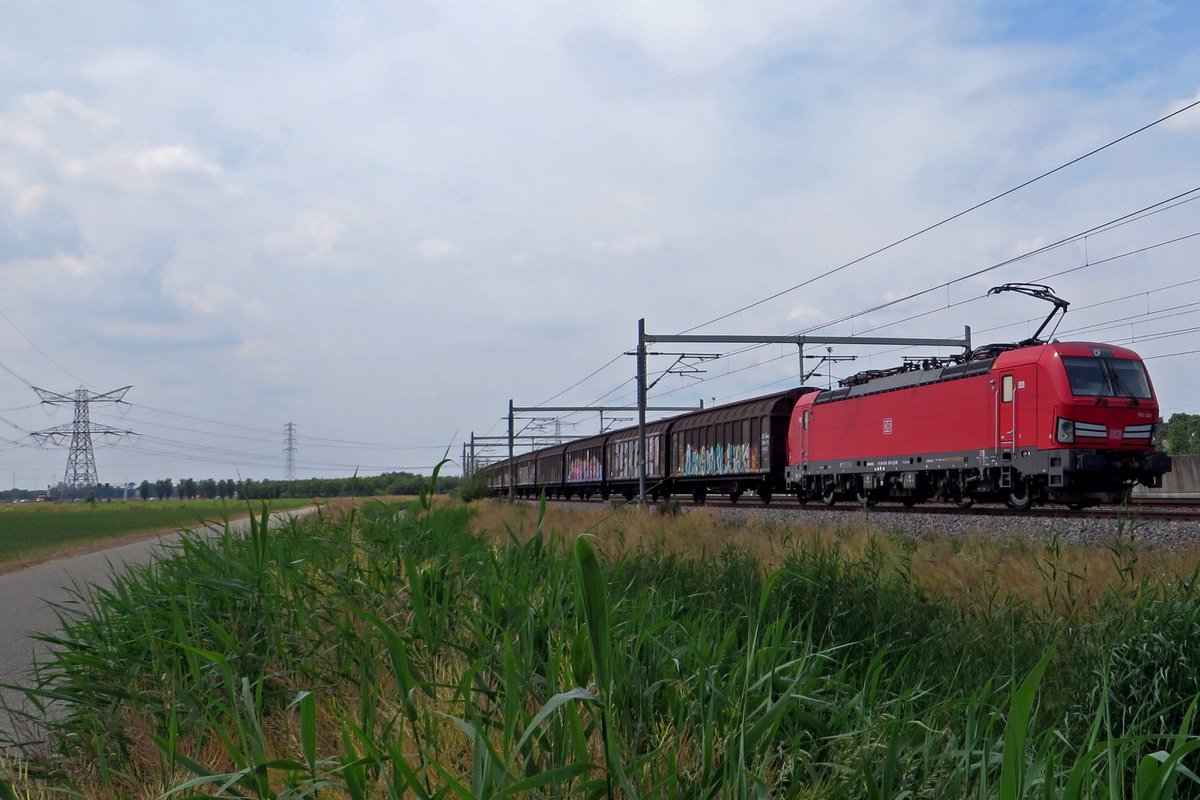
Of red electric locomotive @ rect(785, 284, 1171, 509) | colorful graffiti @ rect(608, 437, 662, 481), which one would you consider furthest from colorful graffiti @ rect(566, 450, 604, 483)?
red electric locomotive @ rect(785, 284, 1171, 509)

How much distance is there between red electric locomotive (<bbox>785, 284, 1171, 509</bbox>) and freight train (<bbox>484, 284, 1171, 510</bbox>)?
0.03 m

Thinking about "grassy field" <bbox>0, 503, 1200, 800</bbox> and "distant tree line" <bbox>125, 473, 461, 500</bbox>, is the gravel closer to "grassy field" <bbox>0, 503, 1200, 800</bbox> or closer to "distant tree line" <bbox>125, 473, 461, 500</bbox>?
"grassy field" <bbox>0, 503, 1200, 800</bbox>

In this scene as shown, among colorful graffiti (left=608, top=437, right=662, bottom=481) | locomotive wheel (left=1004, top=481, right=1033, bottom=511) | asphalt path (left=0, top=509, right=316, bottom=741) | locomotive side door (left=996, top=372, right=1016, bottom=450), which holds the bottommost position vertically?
asphalt path (left=0, top=509, right=316, bottom=741)

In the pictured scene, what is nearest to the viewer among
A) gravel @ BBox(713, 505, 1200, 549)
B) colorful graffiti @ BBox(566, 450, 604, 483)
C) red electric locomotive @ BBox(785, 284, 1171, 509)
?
gravel @ BBox(713, 505, 1200, 549)

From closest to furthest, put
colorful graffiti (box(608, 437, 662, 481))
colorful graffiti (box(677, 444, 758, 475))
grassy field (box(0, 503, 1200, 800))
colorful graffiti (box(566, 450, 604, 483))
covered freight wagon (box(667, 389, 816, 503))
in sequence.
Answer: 1. grassy field (box(0, 503, 1200, 800))
2. covered freight wagon (box(667, 389, 816, 503))
3. colorful graffiti (box(677, 444, 758, 475))
4. colorful graffiti (box(608, 437, 662, 481))
5. colorful graffiti (box(566, 450, 604, 483))

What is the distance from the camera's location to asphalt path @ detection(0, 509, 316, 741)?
563cm

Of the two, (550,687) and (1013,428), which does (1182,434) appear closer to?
(1013,428)

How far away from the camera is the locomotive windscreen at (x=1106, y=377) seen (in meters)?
18.7

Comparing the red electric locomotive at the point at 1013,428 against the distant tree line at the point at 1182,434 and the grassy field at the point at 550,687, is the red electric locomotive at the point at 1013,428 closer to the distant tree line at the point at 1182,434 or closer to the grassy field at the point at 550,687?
the grassy field at the point at 550,687

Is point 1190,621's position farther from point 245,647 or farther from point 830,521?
point 830,521

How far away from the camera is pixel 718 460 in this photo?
113 ft

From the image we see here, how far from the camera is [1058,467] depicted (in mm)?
18266

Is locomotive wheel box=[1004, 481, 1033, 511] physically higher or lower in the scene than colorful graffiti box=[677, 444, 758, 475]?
lower

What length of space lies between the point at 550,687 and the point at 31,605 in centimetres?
1103
